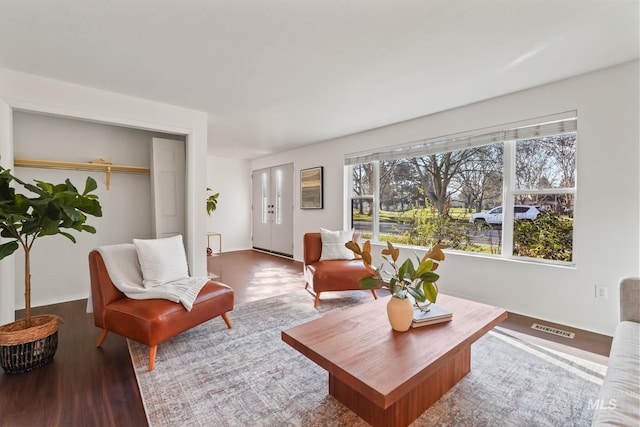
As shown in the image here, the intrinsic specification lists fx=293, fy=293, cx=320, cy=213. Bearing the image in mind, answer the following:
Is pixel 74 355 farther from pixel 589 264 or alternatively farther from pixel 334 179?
pixel 589 264

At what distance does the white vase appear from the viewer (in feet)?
5.68

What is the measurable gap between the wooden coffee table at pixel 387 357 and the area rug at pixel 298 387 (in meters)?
0.09

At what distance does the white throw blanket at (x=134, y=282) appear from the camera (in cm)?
229

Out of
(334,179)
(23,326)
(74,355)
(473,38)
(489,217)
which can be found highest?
(473,38)

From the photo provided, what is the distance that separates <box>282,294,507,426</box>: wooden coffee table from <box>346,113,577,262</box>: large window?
1.51 meters

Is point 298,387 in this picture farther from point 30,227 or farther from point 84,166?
point 84,166

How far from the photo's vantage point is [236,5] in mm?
1758

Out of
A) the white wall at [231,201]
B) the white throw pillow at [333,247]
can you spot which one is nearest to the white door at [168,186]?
the white throw pillow at [333,247]

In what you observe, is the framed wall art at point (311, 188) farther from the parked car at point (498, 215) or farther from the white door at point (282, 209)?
the parked car at point (498, 215)

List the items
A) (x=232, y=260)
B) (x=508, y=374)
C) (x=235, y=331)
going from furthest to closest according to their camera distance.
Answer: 1. (x=232, y=260)
2. (x=235, y=331)
3. (x=508, y=374)

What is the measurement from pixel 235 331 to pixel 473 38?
9.86 ft

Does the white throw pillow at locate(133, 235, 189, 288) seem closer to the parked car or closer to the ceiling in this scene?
the ceiling

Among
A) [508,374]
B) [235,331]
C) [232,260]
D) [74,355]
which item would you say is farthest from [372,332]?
[232,260]

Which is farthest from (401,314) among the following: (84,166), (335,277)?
(84,166)
